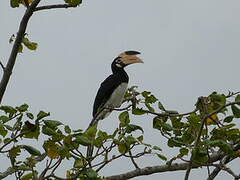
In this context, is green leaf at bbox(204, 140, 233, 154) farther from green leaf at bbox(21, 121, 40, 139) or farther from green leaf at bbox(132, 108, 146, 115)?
green leaf at bbox(21, 121, 40, 139)

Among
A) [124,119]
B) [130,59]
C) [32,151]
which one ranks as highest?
[130,59]

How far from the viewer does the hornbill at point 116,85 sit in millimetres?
6191

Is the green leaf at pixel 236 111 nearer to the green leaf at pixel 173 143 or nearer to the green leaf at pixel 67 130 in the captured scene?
the green leaf at pixel 173 143

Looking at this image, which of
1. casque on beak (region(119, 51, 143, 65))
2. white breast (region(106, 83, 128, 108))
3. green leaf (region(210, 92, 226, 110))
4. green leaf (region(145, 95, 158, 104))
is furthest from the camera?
casque on beak (region(119, 51, 143, 65))

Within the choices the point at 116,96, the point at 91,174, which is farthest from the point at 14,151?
the point at 116,96

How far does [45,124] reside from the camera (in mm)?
2072

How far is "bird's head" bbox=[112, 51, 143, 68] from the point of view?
21.4 ft

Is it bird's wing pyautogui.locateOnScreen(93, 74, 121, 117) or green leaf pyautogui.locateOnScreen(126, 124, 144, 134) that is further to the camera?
bird's wing pyautogui.locateOnScreen(93, 74, 121, 117)

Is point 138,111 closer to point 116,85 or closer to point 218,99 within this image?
point 218,99

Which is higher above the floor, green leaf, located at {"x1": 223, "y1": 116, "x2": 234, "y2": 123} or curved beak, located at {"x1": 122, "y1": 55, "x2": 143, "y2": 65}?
curved beak, located at {"x1": 122, "y1": 55, "x2": 143, "y2": 65}

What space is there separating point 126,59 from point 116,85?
0.50 m

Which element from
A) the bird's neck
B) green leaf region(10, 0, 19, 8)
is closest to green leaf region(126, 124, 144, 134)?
green leaf region(10, 0, 19, 8)

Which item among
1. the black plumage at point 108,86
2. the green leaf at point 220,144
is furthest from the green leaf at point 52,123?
the black plumage at point 108,86

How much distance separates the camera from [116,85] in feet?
20.6
